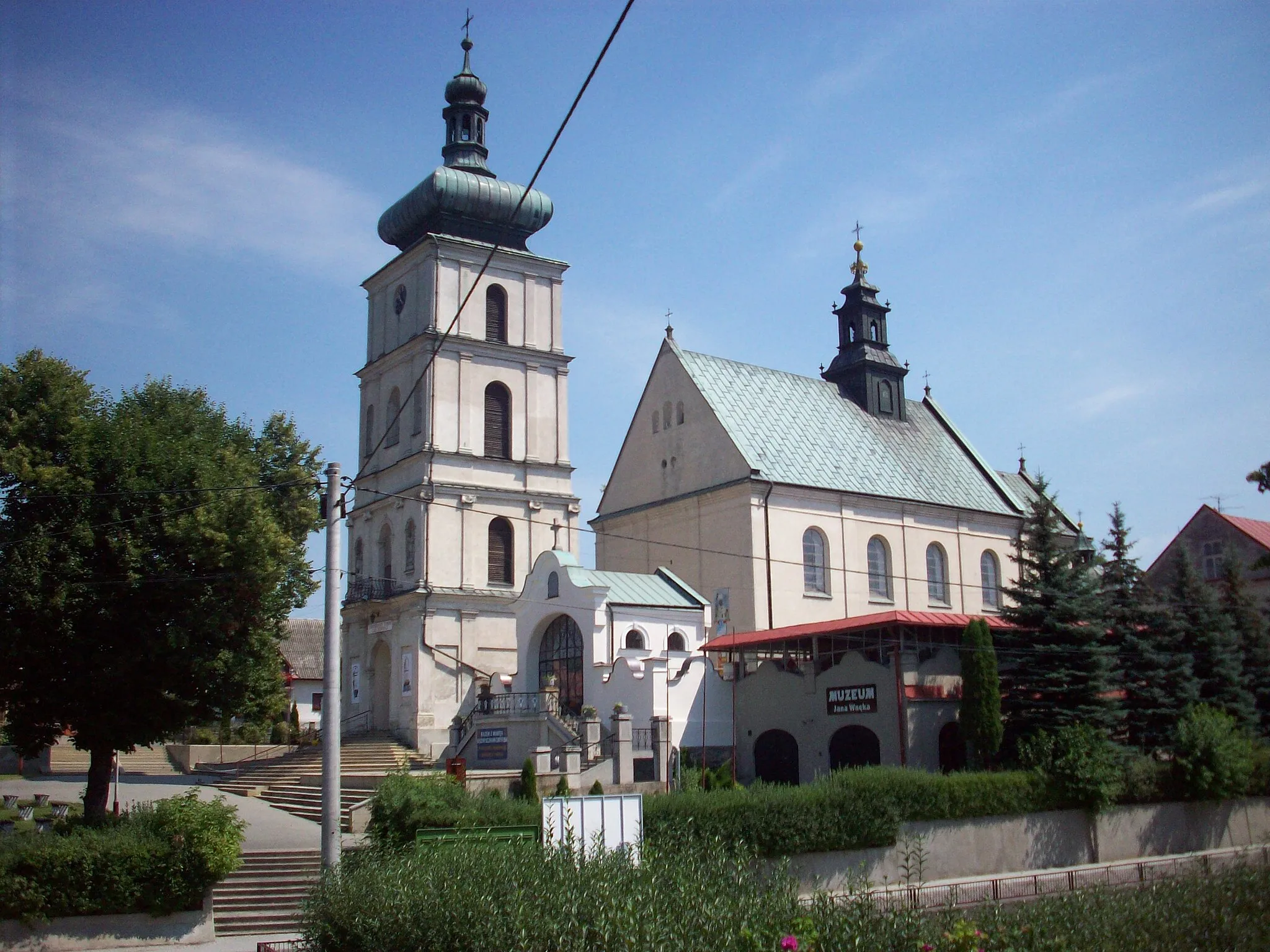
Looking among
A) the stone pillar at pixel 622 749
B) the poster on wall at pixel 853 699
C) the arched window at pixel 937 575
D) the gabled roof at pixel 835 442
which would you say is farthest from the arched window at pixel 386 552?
the arched window at pixel 937 575

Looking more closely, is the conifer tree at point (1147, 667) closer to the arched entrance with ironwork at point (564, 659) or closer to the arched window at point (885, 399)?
the arched entrance with ironwork at point (564, 659)

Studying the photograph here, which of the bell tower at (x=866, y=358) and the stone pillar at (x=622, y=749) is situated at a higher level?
the bell tower at (x=866, y=358)

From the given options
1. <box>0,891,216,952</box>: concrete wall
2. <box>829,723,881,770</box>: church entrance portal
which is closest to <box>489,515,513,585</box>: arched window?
<box>829,723,881,770</box>: church entrance portal

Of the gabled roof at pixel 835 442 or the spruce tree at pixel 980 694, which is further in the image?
the gabled roof at pixel 835 442

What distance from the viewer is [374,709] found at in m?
48.9

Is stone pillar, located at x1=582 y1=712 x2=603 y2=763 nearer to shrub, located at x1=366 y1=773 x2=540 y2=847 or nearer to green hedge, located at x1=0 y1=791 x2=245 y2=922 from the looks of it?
shrub, located at x1=366 y1=773 x2=540 y2=847

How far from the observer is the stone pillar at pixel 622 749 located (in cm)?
3322

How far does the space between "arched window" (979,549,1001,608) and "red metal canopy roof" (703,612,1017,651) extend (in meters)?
15.4

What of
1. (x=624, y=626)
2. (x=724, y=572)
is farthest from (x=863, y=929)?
(x=724, y=572)

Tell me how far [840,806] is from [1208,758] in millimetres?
13312

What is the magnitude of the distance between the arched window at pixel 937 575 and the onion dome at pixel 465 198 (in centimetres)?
2194

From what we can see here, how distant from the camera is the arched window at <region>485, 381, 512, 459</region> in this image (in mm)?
49312

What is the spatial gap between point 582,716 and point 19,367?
17388mm

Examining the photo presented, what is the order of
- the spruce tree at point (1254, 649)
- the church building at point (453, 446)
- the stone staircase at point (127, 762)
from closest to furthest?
the spruce tree at point (1254, 649), the church building at point (453, 446), the stone staircase at point (127, 762)
